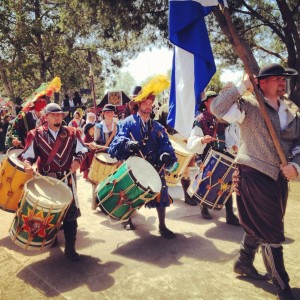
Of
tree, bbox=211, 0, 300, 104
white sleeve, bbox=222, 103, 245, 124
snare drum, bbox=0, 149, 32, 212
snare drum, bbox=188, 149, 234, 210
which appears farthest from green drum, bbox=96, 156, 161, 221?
tree, bbox=211, 0, 300, 104

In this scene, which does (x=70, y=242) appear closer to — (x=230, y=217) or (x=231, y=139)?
(x=230, y=217)

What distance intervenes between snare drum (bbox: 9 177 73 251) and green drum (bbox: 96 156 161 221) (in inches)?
16.9

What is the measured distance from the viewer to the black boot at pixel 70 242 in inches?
153

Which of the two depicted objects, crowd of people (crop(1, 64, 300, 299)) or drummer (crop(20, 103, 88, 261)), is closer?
crowd of people (crop(1, 64, 300, 299))

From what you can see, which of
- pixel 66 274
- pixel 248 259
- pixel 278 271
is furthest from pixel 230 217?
pixel 66 274

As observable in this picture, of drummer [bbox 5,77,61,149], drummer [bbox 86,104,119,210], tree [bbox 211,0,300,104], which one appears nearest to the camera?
drummer [bbox 5,77,61,149]

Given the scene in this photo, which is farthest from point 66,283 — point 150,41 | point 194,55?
point 150,41

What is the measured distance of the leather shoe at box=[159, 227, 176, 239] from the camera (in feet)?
14.8

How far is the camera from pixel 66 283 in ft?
10.9

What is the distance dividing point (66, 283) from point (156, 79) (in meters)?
2.47

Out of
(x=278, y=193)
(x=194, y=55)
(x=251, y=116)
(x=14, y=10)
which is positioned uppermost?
(x=14, y=10)

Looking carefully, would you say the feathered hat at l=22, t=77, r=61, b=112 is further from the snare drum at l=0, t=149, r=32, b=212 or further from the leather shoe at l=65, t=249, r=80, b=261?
the leather shoe at l=65, t=249, r=80, b=261

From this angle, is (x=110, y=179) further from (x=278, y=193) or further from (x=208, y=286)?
(x=278, y=193)

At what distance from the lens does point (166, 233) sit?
454cm
